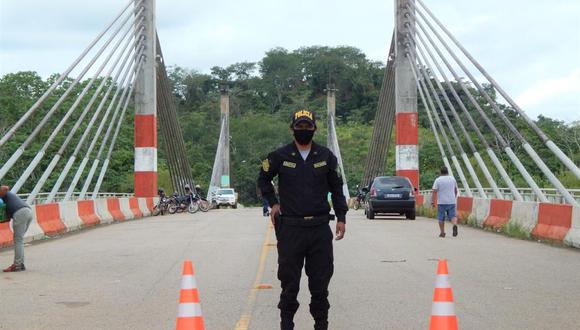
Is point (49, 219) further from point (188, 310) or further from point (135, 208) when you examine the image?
point (188, 310)

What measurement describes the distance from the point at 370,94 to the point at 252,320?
114 metres

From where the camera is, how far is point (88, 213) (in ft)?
95.1

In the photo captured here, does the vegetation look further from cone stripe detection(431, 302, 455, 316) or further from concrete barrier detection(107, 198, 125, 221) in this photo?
cone stripe detection(431, 302, 455, 316)

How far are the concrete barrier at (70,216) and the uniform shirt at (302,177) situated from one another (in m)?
18.4

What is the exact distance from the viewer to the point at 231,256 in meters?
16.3

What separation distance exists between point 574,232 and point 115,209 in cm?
1986

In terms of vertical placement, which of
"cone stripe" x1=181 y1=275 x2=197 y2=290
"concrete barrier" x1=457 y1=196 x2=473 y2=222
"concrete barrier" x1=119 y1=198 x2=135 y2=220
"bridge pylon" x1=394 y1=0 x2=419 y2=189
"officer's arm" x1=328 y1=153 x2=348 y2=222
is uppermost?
"bridge pylon" x1=394 y1=0 x2=419 y2=189

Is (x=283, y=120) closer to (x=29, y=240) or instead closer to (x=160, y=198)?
(x=160, y=198)

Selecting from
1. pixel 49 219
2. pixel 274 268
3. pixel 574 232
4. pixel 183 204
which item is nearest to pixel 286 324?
pixel 274 268

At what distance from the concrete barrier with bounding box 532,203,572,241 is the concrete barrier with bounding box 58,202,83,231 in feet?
41.5

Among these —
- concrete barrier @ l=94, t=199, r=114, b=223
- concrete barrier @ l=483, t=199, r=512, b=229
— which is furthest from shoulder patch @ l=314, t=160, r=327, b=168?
concrete barrier @ l=94, t=199, r=114, b=223

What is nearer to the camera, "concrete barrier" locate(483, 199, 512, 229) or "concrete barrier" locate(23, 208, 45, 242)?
"concrete barrier" locate(23, 208, 45, 242)

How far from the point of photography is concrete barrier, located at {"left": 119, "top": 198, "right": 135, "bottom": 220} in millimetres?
35222

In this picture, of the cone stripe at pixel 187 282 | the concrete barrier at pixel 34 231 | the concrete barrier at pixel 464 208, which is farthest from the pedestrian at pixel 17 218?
the concrete barrier at pixel 464 208
